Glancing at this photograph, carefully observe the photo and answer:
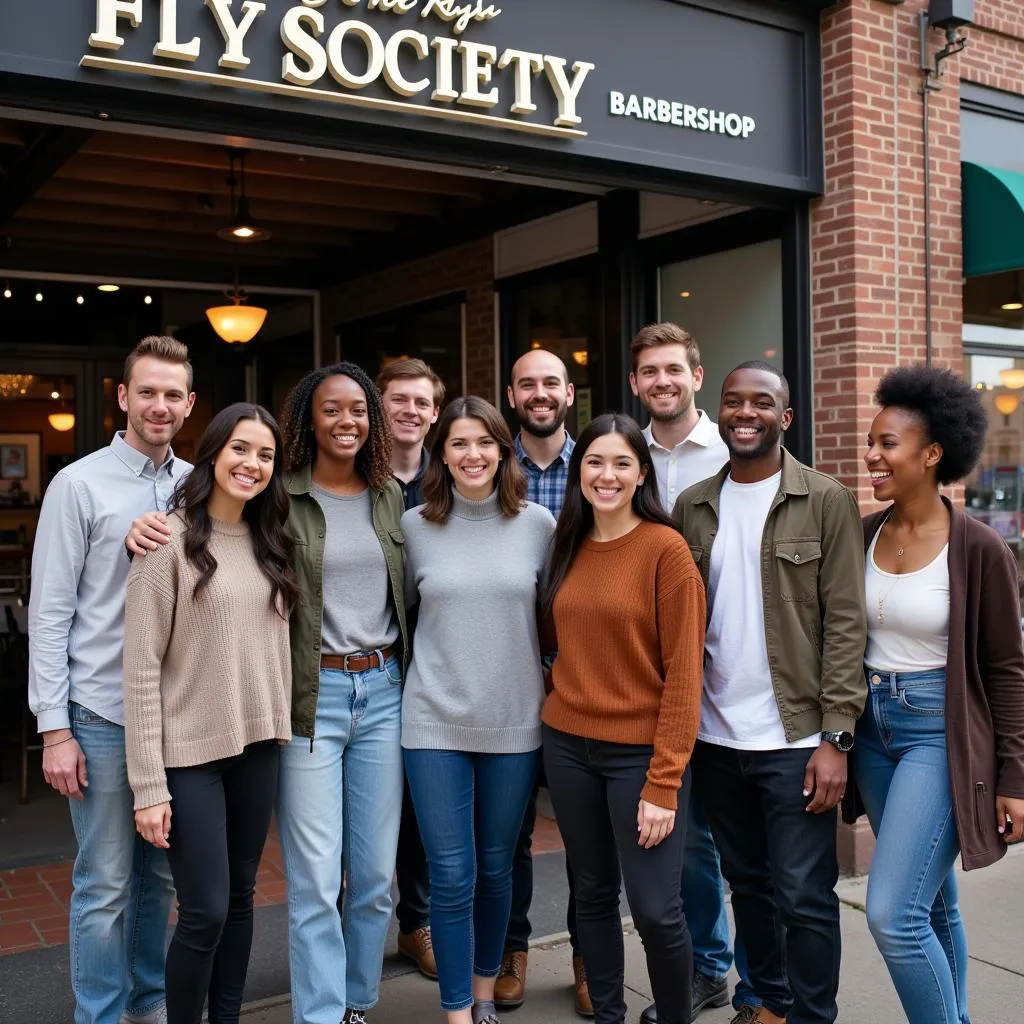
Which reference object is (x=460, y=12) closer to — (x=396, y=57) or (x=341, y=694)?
(x=396, y=57)

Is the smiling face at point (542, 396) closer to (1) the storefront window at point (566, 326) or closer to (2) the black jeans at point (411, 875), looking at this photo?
(2) the black jeans at point (411, 875)

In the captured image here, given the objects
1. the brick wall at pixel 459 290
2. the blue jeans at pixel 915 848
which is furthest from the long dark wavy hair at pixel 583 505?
the brick wall at pixel 459 290

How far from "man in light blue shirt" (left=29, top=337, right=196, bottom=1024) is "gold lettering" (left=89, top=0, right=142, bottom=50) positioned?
1369 mm

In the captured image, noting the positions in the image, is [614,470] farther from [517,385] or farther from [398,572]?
[517,385]

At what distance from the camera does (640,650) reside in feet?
10.8

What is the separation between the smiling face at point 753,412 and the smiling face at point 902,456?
0.31 meters


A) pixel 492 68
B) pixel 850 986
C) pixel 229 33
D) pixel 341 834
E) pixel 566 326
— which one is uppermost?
pixel 492 68

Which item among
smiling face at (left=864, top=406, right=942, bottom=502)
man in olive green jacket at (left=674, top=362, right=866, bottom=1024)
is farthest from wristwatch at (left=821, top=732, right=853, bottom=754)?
smiling face at (left=864, top=406, right=942, bottom=502)

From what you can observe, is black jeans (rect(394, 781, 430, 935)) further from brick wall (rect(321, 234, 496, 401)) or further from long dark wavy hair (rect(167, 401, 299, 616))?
brick wall (rect(321, 234, 496, 401))

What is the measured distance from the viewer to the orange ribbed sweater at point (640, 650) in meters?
3.25

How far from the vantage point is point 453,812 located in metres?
3.55

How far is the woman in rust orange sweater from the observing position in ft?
10.7

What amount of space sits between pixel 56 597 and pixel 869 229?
4.41 metres

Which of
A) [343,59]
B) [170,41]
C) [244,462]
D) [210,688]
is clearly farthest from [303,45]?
[210,688]
